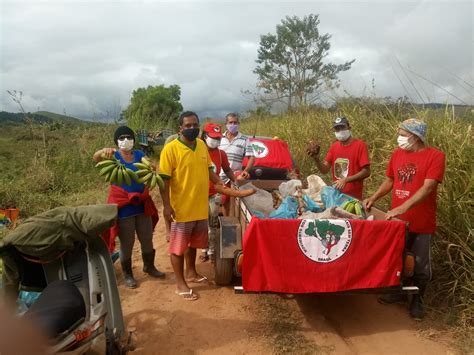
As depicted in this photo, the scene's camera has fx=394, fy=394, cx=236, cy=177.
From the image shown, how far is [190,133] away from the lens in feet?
13.5

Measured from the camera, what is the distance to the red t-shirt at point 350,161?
15.7 feet

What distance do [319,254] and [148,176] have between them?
1841 millimetres

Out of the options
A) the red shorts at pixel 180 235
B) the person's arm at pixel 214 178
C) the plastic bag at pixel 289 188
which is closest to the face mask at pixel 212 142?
the person's arm at pixel 214 178

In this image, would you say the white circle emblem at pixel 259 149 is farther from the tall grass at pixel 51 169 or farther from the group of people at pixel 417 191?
the tall grass at pixel 51 169

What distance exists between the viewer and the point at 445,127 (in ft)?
16.1

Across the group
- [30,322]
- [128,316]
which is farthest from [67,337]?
[128,316]

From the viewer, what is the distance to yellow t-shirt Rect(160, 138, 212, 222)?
4062 mm

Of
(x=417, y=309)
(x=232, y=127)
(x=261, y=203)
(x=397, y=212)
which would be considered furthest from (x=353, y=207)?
(x=232, y=127)

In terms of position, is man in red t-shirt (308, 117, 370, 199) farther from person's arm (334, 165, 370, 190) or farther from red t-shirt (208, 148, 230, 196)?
red t-shirt (208, 148, 230, 196)

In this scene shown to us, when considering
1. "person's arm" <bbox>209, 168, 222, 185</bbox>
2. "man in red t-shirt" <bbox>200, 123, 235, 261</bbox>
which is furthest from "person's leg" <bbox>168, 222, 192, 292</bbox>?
"man in red t-shirt" <bbox>200, 123, 235, 261</bbox>

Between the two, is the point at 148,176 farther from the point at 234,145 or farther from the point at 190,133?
the point at 234,145

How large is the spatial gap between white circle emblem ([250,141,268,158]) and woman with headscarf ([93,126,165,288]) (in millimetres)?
2476

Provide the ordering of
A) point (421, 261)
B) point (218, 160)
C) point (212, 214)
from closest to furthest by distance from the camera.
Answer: point (421, 261) < point (218, 160) < point (212, 214)

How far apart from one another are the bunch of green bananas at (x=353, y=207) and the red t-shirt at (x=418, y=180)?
0.34 m
